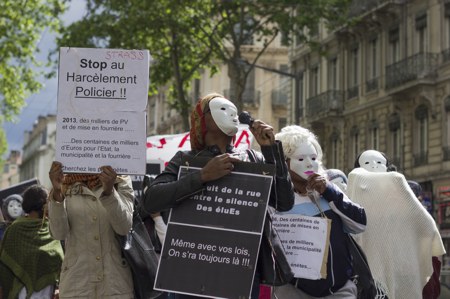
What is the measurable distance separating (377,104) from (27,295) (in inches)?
1228

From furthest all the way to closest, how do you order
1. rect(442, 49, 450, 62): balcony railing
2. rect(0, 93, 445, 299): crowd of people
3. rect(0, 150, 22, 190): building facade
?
rect(0, 150, 22, 190): building facade < rect(442, 49, 450, 62): balcony railing < rect(0, 93, 445, 299): crowd of people

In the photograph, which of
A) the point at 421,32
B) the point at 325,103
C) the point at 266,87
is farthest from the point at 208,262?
the point at 266,87

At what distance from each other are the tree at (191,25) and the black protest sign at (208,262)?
25.8 meters

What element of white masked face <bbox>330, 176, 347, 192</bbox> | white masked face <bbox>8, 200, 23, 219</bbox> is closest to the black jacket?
white masked face <bbox>330, 176, 347, 192</bbox>

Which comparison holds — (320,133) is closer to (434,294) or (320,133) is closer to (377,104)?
(377,104)

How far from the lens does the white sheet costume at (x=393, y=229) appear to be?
24.6ft

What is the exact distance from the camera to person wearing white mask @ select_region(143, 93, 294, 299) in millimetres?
4676

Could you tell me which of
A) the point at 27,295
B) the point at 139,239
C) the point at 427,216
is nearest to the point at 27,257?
the point at 27,295

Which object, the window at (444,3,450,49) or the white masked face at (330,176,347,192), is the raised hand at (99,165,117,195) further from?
the window at (444,3,450,49)

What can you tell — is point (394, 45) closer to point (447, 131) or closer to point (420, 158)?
point (420, 158)

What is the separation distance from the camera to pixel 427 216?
756cm

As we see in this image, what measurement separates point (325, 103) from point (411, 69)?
829cm

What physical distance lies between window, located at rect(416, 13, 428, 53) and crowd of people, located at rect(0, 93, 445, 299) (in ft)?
86.5

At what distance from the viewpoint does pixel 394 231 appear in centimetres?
754
